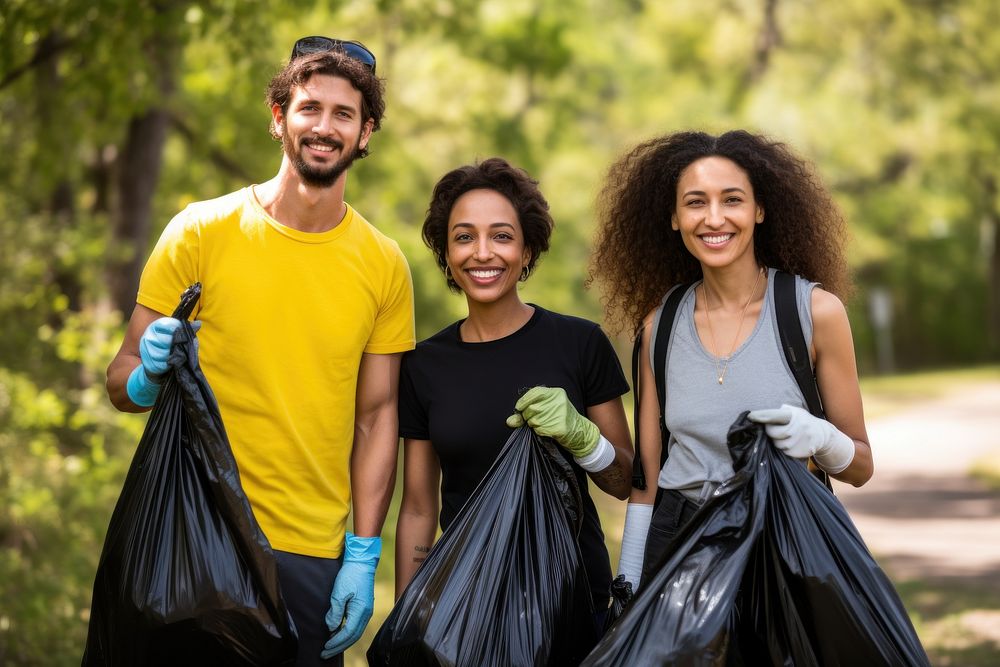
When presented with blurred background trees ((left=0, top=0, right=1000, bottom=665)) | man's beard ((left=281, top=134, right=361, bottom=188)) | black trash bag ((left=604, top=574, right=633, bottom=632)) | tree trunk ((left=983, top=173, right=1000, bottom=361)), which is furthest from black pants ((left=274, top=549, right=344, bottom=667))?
tree trunk ((left=983, top=173, right=1000, bottom=361))

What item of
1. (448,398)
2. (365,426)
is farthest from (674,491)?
(365,426)

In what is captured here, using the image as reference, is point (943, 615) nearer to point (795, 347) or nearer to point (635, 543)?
point (635, 543)

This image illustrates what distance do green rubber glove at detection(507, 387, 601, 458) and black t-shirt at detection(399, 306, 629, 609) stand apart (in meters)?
0.11

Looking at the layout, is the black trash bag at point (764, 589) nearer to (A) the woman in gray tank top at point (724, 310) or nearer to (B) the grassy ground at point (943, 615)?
(A) the woman in gray tank top at point (724, 310)

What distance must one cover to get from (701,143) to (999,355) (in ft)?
95.2

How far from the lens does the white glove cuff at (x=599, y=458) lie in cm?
289

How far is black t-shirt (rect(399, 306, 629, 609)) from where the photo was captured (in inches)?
118

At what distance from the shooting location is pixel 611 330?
3375mm

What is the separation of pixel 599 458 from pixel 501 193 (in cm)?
80

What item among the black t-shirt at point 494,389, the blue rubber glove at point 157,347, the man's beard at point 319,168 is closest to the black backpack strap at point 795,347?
the black t-shirt at point 494,389

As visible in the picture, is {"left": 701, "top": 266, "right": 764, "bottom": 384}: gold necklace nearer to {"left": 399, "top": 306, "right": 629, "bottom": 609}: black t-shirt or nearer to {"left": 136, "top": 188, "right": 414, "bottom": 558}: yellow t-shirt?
{"left": 399, "top": 306, "right": 629, "bottom": 609}: black t-shirt

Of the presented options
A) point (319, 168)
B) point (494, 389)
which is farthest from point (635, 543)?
point (319, 168)

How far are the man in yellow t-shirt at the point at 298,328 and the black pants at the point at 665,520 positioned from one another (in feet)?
2.39

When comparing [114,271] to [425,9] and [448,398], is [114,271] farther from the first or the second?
[448,398]
